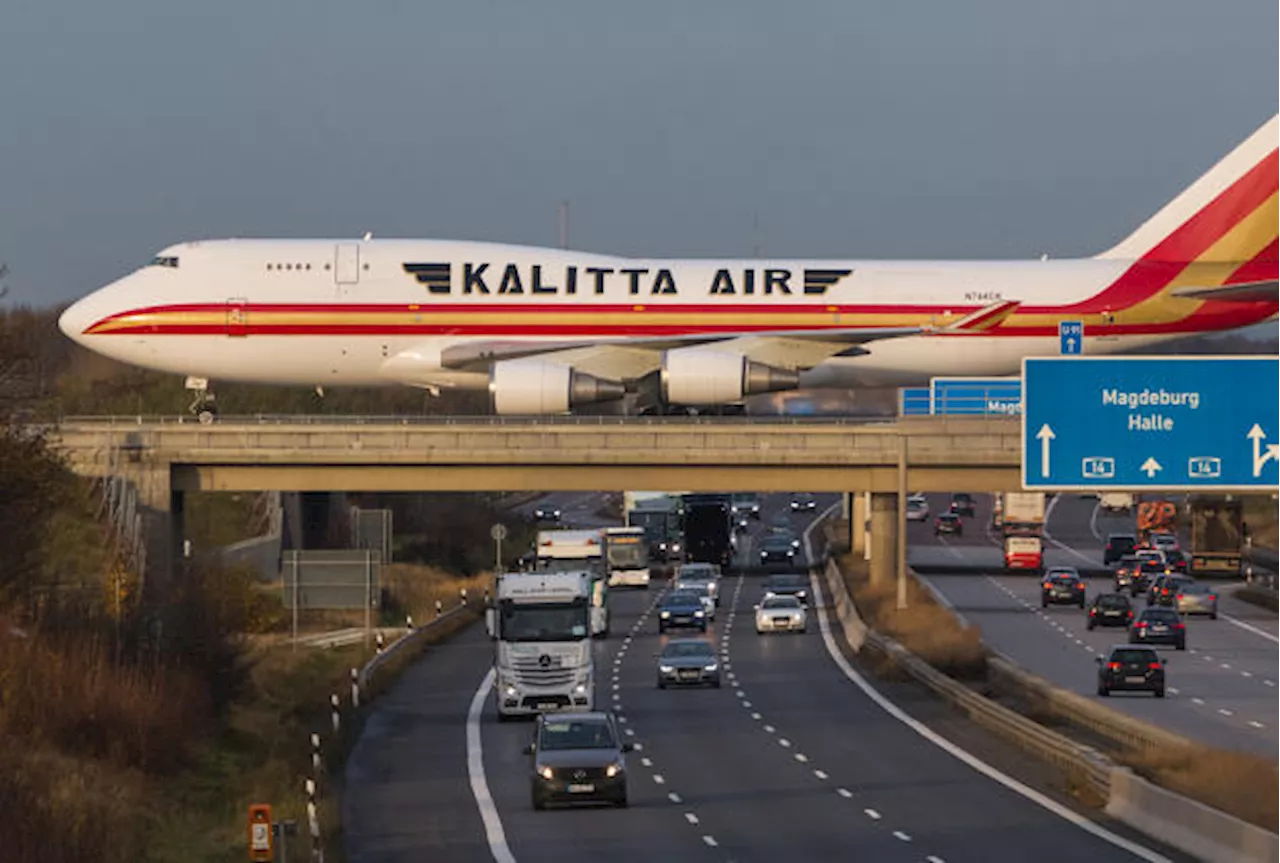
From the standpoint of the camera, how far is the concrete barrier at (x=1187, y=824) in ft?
95.2

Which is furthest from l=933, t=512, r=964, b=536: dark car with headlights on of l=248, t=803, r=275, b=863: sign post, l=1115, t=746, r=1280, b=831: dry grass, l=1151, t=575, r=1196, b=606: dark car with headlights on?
l=248, t=803, r=275, b=863: sign post

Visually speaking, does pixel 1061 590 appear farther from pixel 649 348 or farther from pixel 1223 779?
pixel 1223 779

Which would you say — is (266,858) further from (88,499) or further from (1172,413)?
(88,499)

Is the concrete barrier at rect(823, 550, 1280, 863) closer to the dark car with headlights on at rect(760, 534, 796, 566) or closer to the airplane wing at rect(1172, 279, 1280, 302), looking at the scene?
the airplane wing at rect(1172, 279, 1280, 302)

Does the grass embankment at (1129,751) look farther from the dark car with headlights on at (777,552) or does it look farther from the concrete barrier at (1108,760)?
the dark car with headlights on at (777,552)

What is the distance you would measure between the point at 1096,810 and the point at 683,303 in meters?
39.0

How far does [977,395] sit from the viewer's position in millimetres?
77188

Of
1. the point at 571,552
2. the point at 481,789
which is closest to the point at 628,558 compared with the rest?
the point at 571,552

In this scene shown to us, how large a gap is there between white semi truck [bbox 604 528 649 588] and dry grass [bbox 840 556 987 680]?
14.2 m

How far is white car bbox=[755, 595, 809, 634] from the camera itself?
77.2 m

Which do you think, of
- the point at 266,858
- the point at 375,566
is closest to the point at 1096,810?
the point at 266,858

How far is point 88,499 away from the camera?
248ft

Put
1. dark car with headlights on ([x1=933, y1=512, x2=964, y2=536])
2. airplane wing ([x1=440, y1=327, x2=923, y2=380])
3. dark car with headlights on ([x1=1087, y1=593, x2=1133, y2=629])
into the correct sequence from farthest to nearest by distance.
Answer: dark car with headlights on ([x1=933, y1=512, x2=964, y2=536]), dark car with headlights on ([x1=1087, y1=593, x2=1133, y2=629]), airplane wing ([x1=440, y1=327, x2=923, y2=380])

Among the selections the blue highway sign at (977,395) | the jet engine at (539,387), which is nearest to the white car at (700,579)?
the blue highway sign at (977,395)
